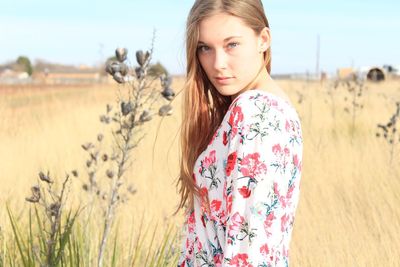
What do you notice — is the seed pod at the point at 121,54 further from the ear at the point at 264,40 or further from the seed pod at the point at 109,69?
the ear at the point at 264,40

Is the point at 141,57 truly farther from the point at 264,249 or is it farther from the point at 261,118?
the point at 264,249

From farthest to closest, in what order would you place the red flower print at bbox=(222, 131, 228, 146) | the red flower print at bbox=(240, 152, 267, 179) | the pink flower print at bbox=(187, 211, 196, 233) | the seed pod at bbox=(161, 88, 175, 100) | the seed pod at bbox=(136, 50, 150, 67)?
the seed pod at bbox=(161, 88, 175, 100)
the seed pod at bbox=(136, 50, 150, 67)
the pink flower print at bbox=(187, 211, 196, 233)
the red flower print at bbox=(222, 131, 228, 146)
the red flower print at bbox=(240, 152, 267, 179)

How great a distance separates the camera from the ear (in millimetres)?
1736

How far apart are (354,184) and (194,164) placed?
321cm

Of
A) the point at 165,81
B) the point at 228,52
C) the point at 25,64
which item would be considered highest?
the point at 228,52

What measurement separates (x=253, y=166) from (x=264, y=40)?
0.46 metres

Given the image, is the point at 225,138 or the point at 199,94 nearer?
the point at 225,138

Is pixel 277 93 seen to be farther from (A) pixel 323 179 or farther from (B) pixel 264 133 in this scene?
(A) pixel 323 179

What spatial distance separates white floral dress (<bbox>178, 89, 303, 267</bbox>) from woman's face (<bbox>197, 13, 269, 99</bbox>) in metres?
0.16

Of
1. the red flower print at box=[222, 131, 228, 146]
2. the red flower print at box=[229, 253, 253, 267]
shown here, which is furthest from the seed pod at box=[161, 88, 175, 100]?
the red flower print at box=[229, 253, 253, 267]

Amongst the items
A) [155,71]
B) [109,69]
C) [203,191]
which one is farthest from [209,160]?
[155,71]

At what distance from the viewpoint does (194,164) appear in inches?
68.6

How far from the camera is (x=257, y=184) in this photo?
56.3 inches

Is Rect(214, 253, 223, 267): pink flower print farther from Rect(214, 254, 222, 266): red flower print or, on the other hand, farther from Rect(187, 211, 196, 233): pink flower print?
Rect(187, 211, 196, 233): pink flower print
